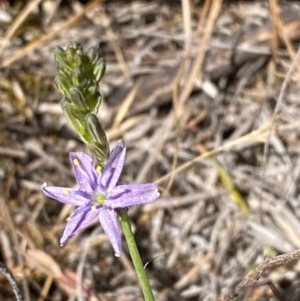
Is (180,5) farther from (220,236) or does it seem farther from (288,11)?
(220,236)

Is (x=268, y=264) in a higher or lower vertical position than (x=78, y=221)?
lower

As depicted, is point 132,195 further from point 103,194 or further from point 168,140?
point 168,140

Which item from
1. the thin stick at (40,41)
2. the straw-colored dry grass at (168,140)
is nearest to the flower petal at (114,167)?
the straw-colored dry grass at (168,140)

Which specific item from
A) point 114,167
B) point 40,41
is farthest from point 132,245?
point 40,41

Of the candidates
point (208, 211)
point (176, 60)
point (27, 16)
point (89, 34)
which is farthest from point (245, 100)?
point (27, 16)

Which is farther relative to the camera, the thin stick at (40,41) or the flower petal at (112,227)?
the thin stick at (40,41)

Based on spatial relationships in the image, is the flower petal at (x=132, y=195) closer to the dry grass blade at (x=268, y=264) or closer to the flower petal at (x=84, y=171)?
the flower petal at (x=84, y=171)

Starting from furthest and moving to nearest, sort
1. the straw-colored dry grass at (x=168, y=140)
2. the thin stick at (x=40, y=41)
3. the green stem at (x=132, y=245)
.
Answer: the thin stick at (x=40, y=41), the straw-colored dry grass at (x=168, y=140), the green stem at (x=132, y=245)
